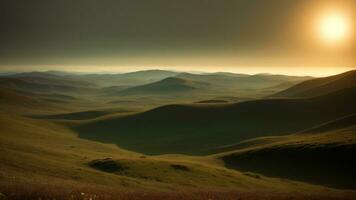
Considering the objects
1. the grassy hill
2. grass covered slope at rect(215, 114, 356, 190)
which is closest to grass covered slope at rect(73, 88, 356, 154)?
grass covered slope at rect(215, 114, 356, 190)

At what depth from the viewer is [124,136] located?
142 m

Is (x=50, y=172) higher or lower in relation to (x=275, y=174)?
higher

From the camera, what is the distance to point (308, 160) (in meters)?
74.0

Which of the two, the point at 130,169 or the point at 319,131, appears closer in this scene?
the point at 130,169

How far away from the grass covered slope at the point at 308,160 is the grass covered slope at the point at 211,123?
120 feet

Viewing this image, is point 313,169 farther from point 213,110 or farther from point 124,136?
point 213,110

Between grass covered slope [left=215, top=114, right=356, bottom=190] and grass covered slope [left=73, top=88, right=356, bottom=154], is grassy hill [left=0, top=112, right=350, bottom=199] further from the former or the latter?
grass covered slope [left=73, top=88, right=356, bottom=154]

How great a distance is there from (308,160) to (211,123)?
77.5 m

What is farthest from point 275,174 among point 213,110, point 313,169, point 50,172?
point 213,110

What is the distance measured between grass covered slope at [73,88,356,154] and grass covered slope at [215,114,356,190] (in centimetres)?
3647

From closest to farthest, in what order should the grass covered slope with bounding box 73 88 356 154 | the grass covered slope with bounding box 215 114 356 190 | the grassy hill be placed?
the grassy hill, the grass covered slope with bounding box 215 114 356 190, the grass covered slope with bounding box 73 88 356 154

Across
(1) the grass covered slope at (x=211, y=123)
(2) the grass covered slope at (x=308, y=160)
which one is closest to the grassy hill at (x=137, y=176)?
(2) the grass covered slope at (x=308, y=160)

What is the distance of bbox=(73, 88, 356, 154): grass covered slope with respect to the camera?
129625 mm

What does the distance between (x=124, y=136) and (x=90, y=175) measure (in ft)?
311
